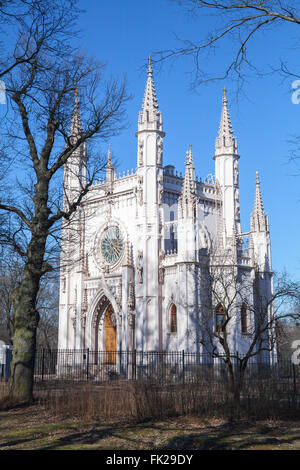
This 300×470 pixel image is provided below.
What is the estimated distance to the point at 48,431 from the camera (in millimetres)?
12273

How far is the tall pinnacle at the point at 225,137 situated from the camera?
41125mm

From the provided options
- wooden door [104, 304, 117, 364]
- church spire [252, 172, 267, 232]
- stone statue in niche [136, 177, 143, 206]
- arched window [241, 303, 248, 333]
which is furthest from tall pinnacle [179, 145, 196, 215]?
wooden door [104, 304, 117, 364]

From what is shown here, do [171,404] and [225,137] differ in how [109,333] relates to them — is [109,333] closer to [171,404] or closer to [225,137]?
[225,137]

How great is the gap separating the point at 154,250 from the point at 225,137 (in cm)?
1210

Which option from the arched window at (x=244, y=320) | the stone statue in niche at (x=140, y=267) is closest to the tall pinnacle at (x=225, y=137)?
the stone statue in niche at (x=140, y=267)

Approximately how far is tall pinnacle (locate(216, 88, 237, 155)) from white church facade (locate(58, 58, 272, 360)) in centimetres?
8

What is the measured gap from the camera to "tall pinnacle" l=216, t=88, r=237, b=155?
4112 cm

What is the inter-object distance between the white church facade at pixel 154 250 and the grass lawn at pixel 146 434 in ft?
59.3

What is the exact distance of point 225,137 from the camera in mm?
41531

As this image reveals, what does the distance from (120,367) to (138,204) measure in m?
11.1
